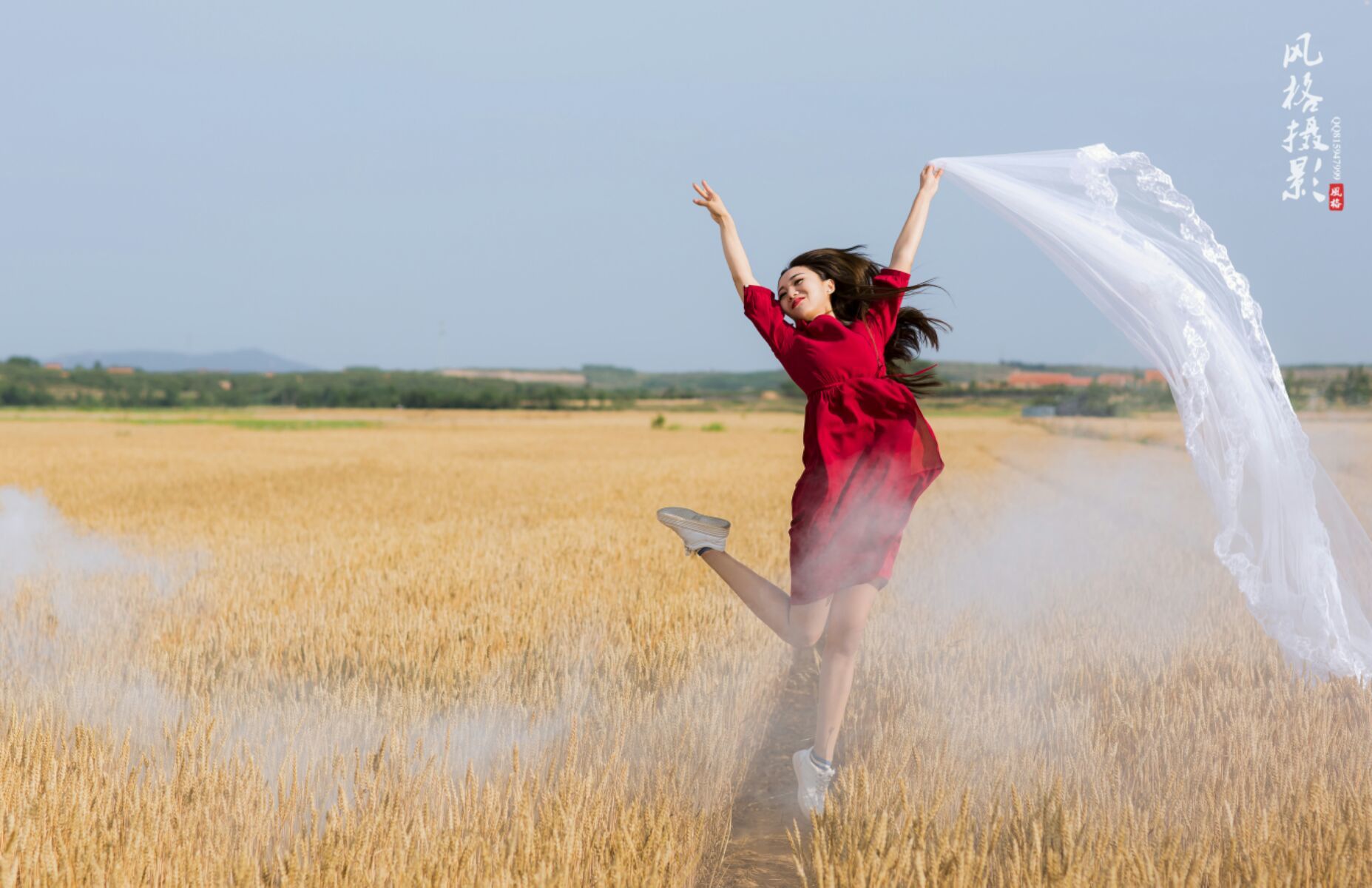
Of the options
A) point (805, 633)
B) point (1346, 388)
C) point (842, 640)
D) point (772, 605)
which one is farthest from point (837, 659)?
point (1346, 388)

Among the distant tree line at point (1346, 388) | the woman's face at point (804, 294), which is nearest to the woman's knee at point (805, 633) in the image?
the woman's face at point (804, 294)

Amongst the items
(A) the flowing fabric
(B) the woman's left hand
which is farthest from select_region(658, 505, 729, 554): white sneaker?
(A) the flowing fabric

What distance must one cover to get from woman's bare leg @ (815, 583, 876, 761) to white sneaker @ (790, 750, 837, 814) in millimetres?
46

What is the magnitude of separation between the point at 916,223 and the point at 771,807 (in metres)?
2.25

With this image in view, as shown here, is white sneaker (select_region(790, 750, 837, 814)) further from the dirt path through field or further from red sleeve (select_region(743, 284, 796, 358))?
red sleeve (select_region(743, 284, 796, 358))

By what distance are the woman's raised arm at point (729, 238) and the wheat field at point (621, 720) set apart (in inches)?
67.2

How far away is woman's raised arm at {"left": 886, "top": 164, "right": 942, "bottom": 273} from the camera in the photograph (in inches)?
148

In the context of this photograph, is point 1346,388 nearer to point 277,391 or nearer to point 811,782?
point 811,782

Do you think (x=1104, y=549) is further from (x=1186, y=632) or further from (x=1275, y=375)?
(x=1275, y=375)

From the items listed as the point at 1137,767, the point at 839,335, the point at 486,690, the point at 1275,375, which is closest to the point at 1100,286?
the point at 1275,375

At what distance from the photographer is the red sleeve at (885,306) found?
3.67 metres

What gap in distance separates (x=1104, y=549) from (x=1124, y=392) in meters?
41.1

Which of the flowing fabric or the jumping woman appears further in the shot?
the flowing fabric

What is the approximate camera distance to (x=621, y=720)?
162 inches
